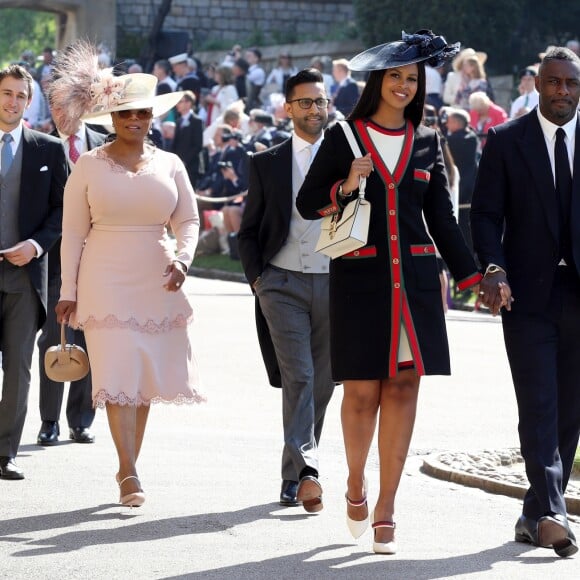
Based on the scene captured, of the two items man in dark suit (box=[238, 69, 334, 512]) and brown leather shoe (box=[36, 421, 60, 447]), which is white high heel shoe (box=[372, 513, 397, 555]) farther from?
brown leather shoe (box=[36, 421, 60, 447])

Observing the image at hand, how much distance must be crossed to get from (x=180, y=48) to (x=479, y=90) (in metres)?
22.2

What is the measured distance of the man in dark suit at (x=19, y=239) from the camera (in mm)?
9383

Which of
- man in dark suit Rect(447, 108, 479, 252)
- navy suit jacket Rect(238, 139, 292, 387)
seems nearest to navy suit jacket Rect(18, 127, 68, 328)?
navy suit jacket Rect(238, 139, 292, 387)

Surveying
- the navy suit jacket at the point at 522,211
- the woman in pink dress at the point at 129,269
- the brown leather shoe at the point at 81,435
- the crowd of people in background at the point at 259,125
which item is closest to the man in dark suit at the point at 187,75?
the crowd of people in background at the point at 259,125

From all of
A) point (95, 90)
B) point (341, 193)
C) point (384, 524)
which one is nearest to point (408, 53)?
point (341, 193)

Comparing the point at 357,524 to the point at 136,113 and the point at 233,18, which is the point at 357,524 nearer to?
the point at 136,113

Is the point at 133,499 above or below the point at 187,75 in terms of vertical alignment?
below

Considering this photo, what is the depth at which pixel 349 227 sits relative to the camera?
286 inches

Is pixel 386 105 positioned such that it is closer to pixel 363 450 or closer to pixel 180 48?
pixel 363 450

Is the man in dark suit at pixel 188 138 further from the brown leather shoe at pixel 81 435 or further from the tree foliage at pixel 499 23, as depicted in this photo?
the brown leather shoe at pixel 81 435

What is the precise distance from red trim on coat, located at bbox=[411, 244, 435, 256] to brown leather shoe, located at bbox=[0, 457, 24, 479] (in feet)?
8.96

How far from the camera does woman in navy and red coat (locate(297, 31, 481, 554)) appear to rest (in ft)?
24.3

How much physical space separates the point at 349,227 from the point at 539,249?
32.7 inches

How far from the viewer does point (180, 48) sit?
149 feet
